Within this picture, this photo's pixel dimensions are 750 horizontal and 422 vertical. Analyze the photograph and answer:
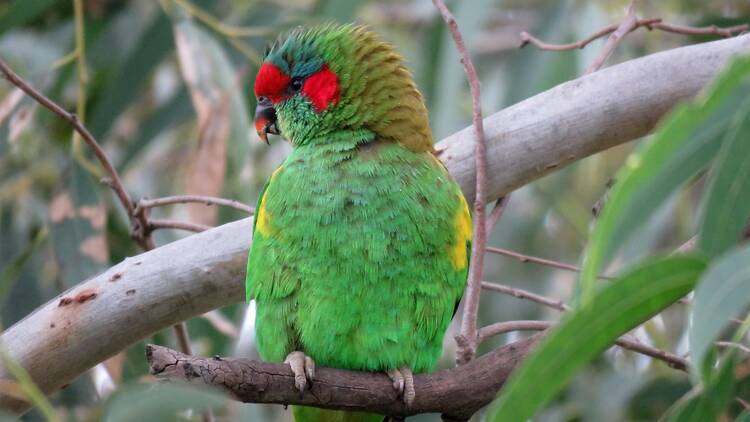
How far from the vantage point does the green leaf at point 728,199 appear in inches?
53.1

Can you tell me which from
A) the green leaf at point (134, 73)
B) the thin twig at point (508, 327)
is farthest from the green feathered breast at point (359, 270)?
the green leaf at point (134, 73)

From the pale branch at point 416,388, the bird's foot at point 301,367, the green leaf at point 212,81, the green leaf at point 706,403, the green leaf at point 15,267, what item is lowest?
the green leaf at point 706,403

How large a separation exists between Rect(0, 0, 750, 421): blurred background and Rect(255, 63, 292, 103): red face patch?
0.29m

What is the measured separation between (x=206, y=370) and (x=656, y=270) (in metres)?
0.71

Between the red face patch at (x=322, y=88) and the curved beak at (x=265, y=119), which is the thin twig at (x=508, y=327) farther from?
the curved beak at (x=265, y=119)

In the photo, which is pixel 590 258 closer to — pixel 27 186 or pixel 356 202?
pixel 356 202

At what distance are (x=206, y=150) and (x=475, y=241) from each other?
1.01 meters

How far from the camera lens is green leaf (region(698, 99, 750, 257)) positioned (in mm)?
1349

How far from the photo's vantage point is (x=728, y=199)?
142cm

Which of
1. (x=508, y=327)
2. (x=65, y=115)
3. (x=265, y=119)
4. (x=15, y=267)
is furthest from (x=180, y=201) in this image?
(x=15, y=267)

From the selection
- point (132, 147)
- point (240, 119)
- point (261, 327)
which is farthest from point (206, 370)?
point (132, 147)

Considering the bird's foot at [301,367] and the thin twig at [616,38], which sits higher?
the thin twig at [616,38]

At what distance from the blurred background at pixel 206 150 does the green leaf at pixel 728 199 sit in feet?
4.25

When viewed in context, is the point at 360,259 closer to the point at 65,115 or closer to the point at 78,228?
the point at 65,115
